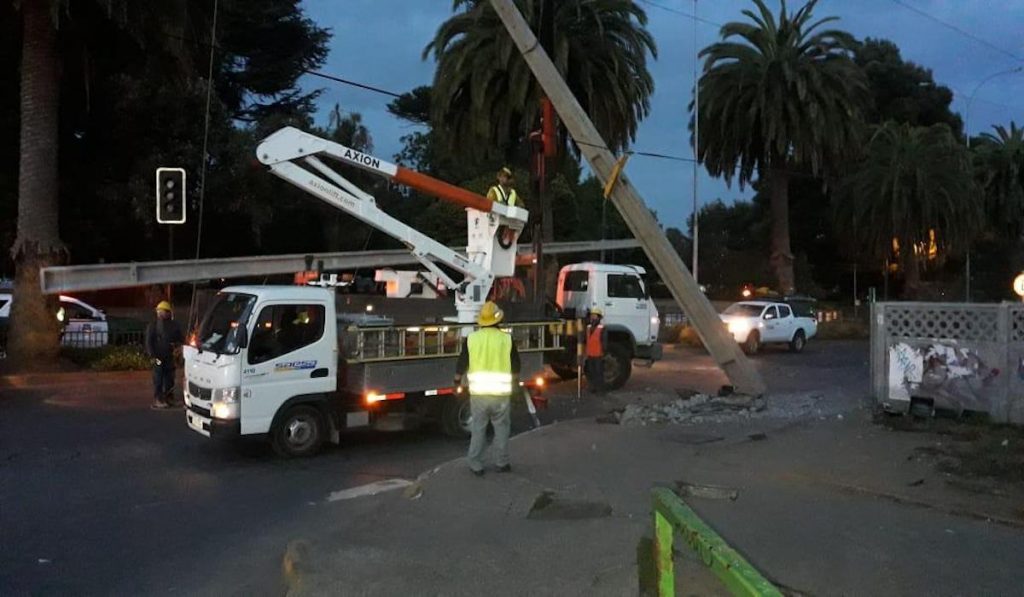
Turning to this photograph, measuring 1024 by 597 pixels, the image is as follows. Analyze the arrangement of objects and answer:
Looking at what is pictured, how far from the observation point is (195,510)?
8203 mm

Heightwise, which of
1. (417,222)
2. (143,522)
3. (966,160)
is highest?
(966,160)

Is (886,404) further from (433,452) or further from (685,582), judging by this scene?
(685,582)

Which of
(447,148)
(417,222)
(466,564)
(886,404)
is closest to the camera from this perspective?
(466,564)

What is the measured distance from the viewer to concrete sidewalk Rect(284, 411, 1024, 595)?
226 inches

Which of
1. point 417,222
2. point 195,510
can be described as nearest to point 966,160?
point 417,222

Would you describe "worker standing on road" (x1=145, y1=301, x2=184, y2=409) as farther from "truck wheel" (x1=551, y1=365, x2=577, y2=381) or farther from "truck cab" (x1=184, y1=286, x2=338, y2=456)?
"truck wheel" (x1=551, y1=365, x2=577, y2=381)

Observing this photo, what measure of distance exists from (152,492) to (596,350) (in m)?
9.14

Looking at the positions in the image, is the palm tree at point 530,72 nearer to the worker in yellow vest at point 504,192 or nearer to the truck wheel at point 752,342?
the truck wheel at point 752,342

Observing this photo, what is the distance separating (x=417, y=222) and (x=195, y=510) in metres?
28.7

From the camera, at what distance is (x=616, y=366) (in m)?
17.6

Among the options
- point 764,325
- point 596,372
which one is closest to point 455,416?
point 596,372

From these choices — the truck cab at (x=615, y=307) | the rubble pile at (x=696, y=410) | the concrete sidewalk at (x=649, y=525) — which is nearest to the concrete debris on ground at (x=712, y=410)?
the rubble pile at (x=696, y=410)

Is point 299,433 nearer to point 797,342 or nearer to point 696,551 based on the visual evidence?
point 696,551

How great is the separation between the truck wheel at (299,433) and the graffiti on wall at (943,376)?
7478 millimetres
